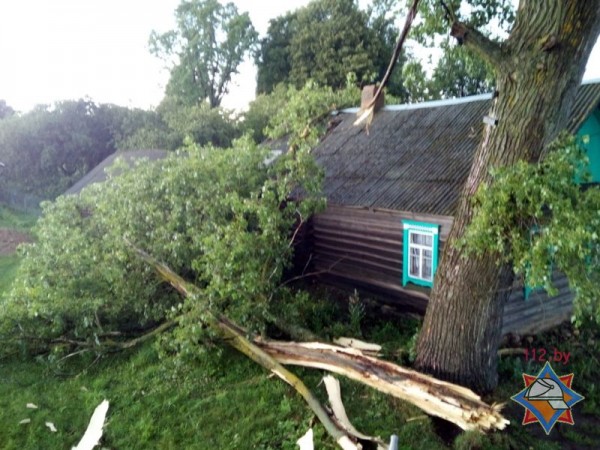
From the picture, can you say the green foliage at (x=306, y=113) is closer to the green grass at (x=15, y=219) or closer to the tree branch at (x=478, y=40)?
the tree branch at (x=478, y=40)

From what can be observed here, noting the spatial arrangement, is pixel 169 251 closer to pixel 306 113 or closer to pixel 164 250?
pixel 164 250

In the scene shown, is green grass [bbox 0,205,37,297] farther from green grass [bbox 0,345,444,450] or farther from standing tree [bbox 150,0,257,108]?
standing tree [bbox 150,0,257,108]

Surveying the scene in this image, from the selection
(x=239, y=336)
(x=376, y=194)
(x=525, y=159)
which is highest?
(x=525, y=159)

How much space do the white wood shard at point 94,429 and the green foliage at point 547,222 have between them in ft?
15.2

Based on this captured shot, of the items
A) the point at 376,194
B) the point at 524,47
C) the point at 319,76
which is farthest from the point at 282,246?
the point at 319,76

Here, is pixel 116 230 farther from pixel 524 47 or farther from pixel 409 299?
pixel 524 47

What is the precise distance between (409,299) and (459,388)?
3.87m

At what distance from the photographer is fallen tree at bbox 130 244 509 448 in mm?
4512

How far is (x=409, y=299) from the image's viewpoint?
8.55 metres

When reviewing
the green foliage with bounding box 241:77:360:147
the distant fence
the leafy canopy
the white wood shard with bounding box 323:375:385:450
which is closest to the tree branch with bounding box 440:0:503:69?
the leafy canopy

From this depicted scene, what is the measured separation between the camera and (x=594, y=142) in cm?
873

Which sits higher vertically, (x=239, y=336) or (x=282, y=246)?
(x=282, y=246)

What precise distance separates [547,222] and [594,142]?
5.37 metres

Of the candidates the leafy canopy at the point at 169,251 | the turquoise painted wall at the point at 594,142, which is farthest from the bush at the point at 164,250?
the turquoise painted wall at the point at 594,142
